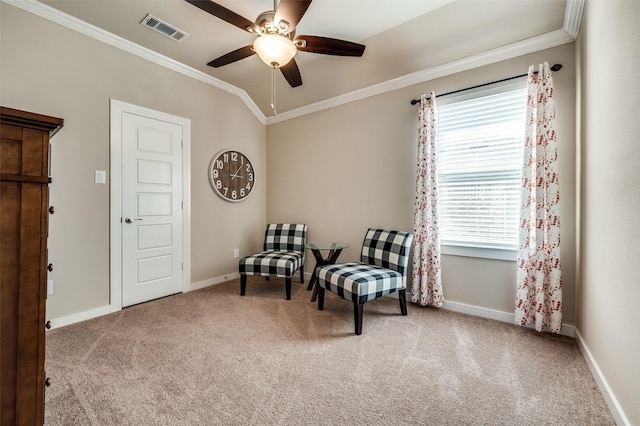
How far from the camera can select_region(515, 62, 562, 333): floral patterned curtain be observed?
2.17m

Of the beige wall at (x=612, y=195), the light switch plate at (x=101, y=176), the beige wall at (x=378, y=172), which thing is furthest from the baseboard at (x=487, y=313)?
the light switch plate at (x=101, y=176)

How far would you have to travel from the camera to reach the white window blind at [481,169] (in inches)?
97.1

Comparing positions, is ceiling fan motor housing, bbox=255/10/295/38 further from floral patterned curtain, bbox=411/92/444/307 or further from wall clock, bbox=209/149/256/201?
wall clock, bbox=209/149/256/201

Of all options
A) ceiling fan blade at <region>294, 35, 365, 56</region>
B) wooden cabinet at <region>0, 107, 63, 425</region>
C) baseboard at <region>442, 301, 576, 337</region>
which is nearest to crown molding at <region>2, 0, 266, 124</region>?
ceiling fan blade at <region>294, 35, 365, 56</region>

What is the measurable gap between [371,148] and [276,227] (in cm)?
172

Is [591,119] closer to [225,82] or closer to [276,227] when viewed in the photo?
[276,227]

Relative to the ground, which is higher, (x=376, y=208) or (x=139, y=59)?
(x=139, y=59)

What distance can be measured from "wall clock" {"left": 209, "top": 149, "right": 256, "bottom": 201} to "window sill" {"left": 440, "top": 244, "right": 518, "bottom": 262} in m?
2.78

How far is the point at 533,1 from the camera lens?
2.08m

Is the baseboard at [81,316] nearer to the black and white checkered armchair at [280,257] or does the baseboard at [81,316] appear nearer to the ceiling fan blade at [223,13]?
the black and white checkered armchair at [280,257]

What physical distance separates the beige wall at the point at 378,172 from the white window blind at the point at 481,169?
221mm

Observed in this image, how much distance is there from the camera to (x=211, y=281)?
362cm

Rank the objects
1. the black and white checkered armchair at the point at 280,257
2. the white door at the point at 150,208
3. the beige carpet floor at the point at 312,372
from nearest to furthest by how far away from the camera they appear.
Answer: the beige carpet floor at the point at 312,372
the white door at the point at 150,208
the black and white checkered armchair at the point at 280,257

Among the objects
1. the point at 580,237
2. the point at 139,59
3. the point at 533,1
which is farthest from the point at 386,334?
the point at 139,59
